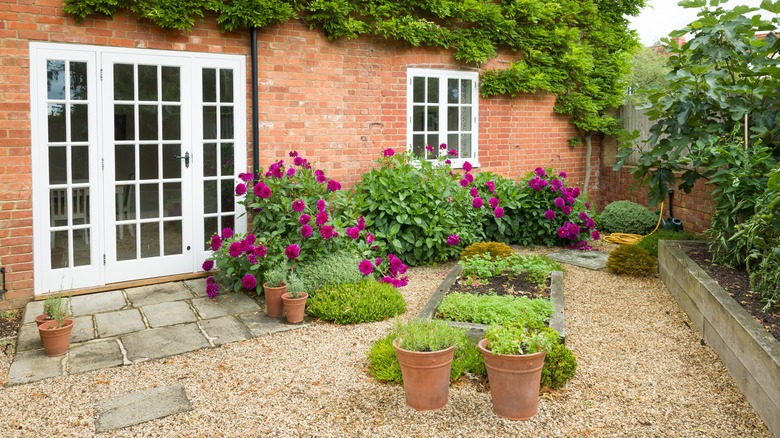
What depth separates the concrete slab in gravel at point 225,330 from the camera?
487 centimetres

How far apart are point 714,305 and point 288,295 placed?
323cm

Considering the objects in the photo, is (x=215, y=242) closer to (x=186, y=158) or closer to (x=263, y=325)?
(x=186, y=158)

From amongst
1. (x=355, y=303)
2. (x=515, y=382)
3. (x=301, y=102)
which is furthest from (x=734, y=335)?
(x=301, y=102)

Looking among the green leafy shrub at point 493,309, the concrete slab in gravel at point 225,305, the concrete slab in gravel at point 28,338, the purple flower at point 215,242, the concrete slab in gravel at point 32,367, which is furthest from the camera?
the purple flower at point 215,242

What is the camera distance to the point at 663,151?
6.43 meters

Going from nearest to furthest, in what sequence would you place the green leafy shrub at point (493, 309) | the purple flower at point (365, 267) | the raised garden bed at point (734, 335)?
the raised garden bed at point (734, 335) < the green leafy shrub at point (493, 309) < the purple flower at point (365, 267)

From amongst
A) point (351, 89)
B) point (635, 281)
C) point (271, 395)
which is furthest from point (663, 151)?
point (271, 395)

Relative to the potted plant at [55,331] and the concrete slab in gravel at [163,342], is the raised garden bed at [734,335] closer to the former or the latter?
the concrete slab in gravel at [163,342]

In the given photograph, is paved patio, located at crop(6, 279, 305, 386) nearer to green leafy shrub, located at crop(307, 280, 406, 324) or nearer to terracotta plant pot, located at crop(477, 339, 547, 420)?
green leafy shrub, located at crop(307, 280, 406, 324)

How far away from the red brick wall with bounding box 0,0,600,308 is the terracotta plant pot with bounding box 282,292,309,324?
2.25 m

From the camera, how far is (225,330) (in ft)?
16.6

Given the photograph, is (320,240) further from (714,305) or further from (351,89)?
(714,305)

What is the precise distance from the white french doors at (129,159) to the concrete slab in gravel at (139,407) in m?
2.46

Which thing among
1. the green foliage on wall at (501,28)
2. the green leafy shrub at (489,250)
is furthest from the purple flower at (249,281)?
the green foliage on wall at (501,28)
